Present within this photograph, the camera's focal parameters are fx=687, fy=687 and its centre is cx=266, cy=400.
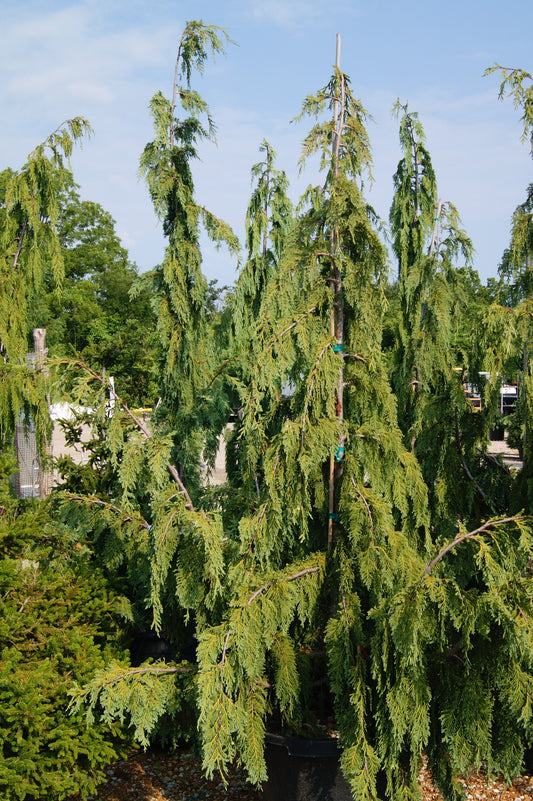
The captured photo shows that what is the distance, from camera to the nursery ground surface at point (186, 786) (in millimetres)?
4301

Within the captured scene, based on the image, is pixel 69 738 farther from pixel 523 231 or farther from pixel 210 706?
pixel 523 231

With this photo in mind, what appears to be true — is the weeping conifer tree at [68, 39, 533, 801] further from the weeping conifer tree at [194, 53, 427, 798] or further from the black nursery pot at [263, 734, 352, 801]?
the black nursery pot at [263, 734, 352, 801]

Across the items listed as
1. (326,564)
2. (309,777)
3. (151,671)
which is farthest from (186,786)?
(326,564)

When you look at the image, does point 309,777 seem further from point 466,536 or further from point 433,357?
point 433,357

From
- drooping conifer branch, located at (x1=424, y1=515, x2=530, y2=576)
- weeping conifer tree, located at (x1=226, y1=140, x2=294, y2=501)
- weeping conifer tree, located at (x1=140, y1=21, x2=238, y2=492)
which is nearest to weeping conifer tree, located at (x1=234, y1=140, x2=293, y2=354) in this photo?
weeping conifer tree, located at (x1=226, y1=140, x2=294, y2=501)

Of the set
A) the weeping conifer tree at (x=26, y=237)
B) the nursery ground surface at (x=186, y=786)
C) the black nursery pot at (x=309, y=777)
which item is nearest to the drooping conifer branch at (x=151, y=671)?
the black nursery pot at (x=309, y=777)

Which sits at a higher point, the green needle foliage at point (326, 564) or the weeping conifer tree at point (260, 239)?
the weeping conifer tree at point (260, 239)

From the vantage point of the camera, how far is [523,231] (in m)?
4.59

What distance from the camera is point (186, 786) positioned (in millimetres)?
4426

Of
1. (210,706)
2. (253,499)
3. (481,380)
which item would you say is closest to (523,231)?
(481,380)

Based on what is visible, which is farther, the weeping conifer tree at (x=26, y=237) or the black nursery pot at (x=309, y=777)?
the weeping conifer tree at (x=26, y=237)

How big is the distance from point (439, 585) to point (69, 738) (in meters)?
2.16

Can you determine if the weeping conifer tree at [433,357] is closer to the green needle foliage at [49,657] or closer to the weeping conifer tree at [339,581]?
the weeping conifer tree at [339,581]

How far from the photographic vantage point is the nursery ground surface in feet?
14.1
